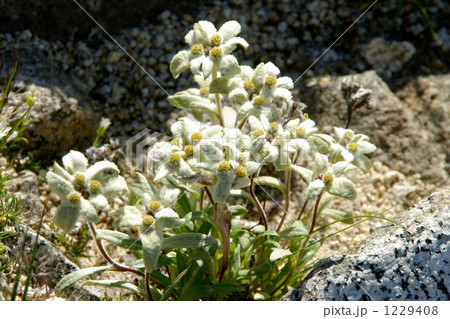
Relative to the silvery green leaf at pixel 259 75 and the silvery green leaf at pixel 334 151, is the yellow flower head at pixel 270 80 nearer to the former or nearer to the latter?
the silvery green leaf at pixel 259 75

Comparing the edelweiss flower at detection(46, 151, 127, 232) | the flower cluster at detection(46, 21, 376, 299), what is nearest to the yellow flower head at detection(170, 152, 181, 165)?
the flower cluster at detection(46, 21, 376, 299)

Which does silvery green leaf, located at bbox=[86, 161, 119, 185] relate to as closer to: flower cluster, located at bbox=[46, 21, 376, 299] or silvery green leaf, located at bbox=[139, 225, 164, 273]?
flower cluster, located at bbox=[46, 21, 376, 299]

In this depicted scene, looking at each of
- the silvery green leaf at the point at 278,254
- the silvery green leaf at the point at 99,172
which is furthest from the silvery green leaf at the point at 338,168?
the silvery green leaf at the point at 99,172

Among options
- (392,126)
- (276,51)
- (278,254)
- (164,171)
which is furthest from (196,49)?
(392,126)

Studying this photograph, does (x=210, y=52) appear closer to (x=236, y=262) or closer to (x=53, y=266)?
(x=236, y=262)

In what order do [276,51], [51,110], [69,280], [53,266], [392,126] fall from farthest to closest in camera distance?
[276,51], [392,126], [51,110], [53,266], [69,280]

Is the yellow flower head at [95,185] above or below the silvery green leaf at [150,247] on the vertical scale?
above
